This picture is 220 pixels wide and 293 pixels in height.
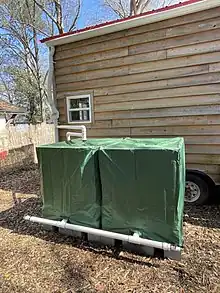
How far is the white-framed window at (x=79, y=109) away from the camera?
5.34 m

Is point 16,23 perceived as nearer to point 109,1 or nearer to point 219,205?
point 109,1

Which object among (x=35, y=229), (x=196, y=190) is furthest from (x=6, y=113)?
(x=196, y=190)

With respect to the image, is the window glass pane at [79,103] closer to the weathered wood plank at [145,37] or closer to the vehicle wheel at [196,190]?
the weathered wood plank at [145,37]

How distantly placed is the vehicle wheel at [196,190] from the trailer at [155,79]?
16 millimetres

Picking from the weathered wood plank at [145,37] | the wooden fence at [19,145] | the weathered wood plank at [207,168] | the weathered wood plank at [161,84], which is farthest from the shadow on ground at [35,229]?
the wooden fence at [19,145]

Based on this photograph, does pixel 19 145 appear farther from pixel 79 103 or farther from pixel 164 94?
pixel 164 94

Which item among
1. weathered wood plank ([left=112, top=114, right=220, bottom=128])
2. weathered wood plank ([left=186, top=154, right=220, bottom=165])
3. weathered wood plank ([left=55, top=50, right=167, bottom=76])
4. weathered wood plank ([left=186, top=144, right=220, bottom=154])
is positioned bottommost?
weathered wood plank ([left=186, top=154, right=220, bottom=165])

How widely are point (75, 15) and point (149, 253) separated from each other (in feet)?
53.1

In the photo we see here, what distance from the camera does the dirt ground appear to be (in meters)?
2.21

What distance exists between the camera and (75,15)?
15312 millimetres

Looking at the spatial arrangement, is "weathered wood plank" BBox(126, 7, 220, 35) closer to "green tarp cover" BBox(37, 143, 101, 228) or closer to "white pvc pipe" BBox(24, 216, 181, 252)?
"green tarp cover" BBox(37, 143, 101, 228)

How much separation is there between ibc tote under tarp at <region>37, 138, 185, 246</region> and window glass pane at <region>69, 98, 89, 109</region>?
2504 millimetres

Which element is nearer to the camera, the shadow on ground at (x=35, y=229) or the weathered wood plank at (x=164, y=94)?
the shadow on ground at (x=35, y=229)

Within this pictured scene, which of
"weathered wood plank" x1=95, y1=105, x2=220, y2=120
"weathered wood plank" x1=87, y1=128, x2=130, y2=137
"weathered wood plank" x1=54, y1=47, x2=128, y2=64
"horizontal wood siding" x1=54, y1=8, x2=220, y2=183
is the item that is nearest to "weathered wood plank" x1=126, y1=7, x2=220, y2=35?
"horizontal wood siding" x1=54, y1=8, x2=220, y2=183
